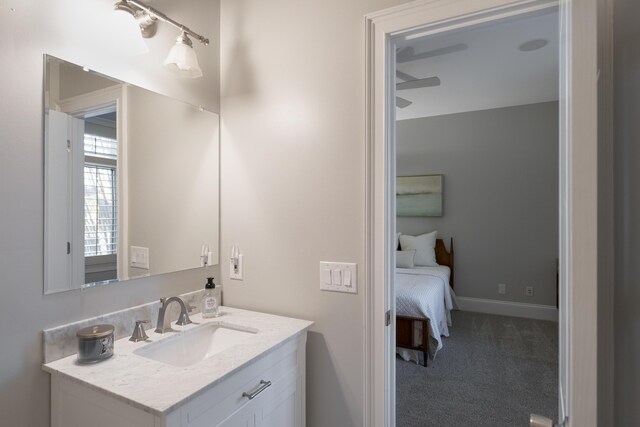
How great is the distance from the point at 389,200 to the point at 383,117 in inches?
13.4

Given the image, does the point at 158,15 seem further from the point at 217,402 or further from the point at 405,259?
the point at 405,259

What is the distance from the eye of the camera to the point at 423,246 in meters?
4.64

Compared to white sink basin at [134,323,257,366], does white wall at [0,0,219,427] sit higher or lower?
higher

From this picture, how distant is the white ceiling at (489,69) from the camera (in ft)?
8.48

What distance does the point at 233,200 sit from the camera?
1.73 m

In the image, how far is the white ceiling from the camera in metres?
2.58

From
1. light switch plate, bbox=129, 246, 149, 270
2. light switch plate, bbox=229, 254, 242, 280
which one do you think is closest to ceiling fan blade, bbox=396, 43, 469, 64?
light switch plate, bbox=229, 254, 242, 280

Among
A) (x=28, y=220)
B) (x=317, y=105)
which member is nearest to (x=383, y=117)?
(x=317, y=105)

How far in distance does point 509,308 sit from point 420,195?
1.90m

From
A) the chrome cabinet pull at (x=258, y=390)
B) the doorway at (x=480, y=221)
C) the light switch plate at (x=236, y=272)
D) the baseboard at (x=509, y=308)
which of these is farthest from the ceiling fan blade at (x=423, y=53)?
the baseboard at (x=509, y=308)

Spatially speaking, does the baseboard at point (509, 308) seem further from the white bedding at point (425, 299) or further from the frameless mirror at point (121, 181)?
the frameless mirror at point (121, 181)

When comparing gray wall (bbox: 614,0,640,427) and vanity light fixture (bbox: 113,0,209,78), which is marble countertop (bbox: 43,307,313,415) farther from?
vanity light fixture (bbox: 113,0,209,78)

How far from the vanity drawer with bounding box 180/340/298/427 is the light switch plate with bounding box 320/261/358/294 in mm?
280

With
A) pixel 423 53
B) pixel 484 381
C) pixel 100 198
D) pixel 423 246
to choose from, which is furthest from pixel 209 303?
pixel 423 246
